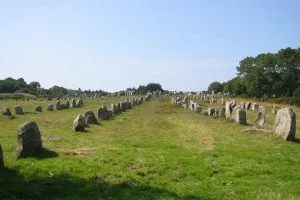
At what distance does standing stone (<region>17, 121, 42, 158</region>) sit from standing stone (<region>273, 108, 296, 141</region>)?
1395cm

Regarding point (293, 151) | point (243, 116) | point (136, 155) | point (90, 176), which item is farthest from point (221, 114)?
point (90, 176)

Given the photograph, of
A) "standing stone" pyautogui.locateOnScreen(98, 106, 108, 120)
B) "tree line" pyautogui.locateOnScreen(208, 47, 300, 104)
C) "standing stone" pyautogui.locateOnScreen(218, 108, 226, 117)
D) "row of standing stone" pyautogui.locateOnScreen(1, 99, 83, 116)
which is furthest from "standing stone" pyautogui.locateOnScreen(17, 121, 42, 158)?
"tree line" pyautogui.locateOnScreen(208, 47, 300, 104)

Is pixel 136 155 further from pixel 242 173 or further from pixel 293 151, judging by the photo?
pixel 293 151

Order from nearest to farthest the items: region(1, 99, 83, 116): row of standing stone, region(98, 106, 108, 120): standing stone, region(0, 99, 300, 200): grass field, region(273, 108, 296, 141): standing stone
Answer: region(0, 99, 300, 200): grass field
region(273, 108, 296, 141): standing stone
region(98, 106, 108, 120): standing stone
region(1, 99, 83, 116): row of standing stone

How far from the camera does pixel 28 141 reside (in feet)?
61.9

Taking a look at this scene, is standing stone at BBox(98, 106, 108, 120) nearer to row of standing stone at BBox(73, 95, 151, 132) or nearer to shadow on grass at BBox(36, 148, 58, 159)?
row of standing stone at BBox(73, 95, 151, 132)

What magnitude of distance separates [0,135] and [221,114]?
2201 cm

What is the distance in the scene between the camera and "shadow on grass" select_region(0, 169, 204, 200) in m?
13.5

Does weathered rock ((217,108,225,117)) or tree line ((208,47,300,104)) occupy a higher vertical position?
tree line ((208,47,300,104))

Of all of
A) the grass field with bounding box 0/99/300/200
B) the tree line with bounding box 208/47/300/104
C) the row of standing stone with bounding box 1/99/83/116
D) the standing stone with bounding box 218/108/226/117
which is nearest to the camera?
the grass field with bounding box 0/99/300/200

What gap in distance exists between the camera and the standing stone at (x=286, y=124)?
81.6 feet

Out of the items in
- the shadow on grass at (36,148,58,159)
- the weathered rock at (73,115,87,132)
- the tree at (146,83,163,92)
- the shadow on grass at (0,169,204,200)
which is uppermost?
the tree at (146,83,163,92)

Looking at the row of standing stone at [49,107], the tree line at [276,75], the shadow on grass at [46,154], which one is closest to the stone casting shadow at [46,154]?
the shadow on grass at [46,154]

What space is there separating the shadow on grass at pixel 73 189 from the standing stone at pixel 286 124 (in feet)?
42.6
